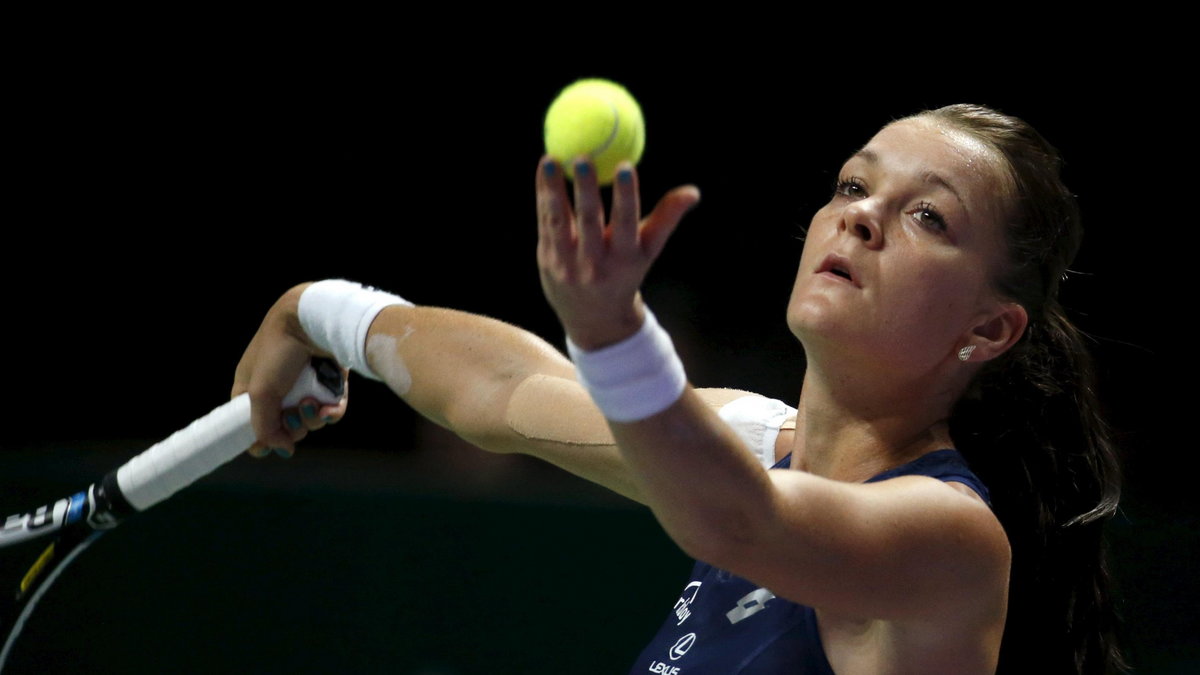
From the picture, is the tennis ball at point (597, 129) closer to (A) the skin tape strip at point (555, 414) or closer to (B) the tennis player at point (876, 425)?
(B) the tennis player at point (876, 425)

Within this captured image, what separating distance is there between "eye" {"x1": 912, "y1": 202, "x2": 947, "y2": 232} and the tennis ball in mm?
511

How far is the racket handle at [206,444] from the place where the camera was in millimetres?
2078

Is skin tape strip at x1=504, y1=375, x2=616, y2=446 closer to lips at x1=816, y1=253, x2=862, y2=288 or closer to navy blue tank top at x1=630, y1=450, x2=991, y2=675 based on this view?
navy blue tank top at x1=630, y1=450, x2=991, y2=675

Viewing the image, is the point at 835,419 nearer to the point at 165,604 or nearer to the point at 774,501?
the point at 774,501

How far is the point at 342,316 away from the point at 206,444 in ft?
1.14

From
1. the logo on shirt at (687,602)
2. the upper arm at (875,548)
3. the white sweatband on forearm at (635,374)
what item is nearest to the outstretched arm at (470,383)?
the logo on shirt at (687,602)

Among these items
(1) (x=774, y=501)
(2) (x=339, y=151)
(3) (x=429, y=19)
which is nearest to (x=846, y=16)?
(3) (x=429, y=19)

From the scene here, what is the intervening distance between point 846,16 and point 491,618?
2.66m

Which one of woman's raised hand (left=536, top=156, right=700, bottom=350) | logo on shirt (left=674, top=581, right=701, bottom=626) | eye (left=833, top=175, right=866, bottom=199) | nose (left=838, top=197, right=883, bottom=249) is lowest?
logo on shirt (left=674, top=581, right=701, bottom=626)

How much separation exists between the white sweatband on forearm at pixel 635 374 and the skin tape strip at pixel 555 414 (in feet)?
2.40

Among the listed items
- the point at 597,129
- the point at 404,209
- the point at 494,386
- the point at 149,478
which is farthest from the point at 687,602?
the point at 404,209

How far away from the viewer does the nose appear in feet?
4.67

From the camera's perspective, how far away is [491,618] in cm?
272

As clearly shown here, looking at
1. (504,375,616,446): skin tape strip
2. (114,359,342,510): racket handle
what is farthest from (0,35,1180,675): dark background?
(504,375,616,446): skin tape strip
